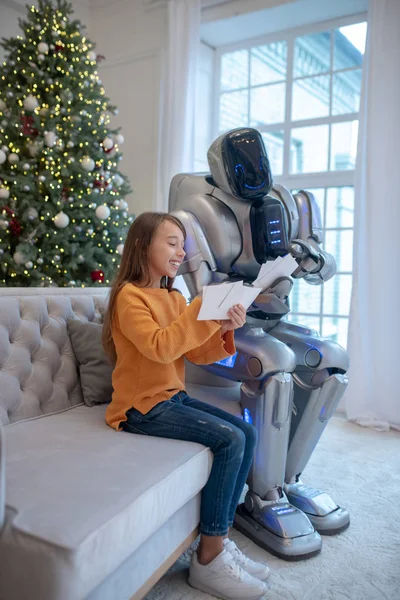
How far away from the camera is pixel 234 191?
2.01 metres

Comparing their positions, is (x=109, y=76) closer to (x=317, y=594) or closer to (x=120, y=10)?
(x=120, y=10)

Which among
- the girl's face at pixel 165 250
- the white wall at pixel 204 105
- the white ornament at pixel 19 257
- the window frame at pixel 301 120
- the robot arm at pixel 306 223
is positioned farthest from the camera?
the white wall at pixel 204 105

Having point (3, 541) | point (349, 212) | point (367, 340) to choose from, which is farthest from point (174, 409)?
point (349, 212)

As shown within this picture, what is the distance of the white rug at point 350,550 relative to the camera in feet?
5.15

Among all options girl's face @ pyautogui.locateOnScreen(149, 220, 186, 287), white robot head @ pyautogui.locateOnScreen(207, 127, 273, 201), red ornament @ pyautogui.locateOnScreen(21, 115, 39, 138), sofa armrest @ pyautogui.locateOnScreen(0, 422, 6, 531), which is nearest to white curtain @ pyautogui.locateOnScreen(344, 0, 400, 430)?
white robot head @ pyautogui.locateOnScreen(207, 127, 273, 201)

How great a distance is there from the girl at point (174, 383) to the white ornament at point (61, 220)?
1725mm

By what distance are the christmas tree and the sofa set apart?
1.40 metres

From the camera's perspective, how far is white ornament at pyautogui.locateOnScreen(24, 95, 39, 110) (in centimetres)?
335

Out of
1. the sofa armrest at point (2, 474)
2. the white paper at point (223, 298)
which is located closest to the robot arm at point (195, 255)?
the white paper at point (223, 298)

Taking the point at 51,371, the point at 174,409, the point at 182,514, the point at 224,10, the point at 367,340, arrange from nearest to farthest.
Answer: the point at 182,514 → the point at 174,409 → the point at 51,371 → the point at 367,340 → the point at 224,10

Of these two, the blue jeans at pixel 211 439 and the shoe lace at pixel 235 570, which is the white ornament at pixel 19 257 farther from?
the shoe lace at pixel 235 570

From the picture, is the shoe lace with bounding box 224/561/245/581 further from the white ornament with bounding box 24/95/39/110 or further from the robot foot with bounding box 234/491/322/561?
the white ornament with bounding box 24/95/39/110

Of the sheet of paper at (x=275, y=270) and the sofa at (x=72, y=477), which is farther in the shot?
the sheet of paper at (x=275, y=270)

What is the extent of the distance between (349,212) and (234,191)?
2191 mm
